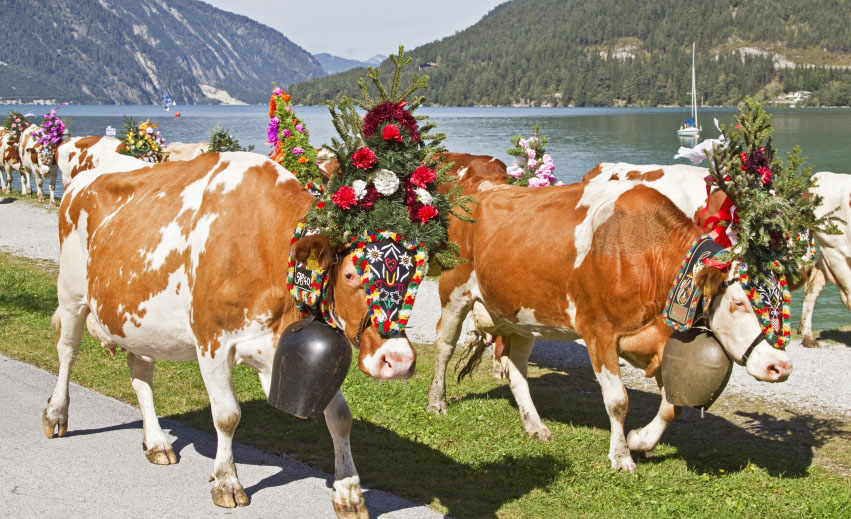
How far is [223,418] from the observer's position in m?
6.01

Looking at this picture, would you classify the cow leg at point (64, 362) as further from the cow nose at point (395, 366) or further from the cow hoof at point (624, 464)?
the cow hoof at point (624, 464)

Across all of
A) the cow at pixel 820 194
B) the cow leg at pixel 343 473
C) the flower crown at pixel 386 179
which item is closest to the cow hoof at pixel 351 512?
the cow leg at pixel 343 473

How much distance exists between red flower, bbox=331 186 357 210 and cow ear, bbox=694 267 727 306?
118 inches

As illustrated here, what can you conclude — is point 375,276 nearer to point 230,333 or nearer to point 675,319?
point 230,333

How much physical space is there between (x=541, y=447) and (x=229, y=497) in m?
2.97

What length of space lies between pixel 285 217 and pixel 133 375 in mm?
2494

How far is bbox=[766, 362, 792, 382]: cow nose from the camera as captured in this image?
20.9 feet

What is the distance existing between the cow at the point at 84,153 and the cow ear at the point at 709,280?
18.6m

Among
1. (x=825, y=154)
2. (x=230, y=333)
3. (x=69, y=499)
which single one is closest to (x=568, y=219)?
(x=230, y=333)

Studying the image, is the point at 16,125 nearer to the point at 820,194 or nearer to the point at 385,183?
the point at 820,194

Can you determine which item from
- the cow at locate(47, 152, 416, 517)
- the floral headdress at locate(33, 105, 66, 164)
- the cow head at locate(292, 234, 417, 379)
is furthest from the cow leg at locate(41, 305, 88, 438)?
the floral headdress at locate(33, 105, 66, 164)

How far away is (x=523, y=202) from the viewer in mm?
8703

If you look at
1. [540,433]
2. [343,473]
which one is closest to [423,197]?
[343,473]

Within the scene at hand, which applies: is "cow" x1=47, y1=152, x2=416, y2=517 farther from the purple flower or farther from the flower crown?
the purple flower
